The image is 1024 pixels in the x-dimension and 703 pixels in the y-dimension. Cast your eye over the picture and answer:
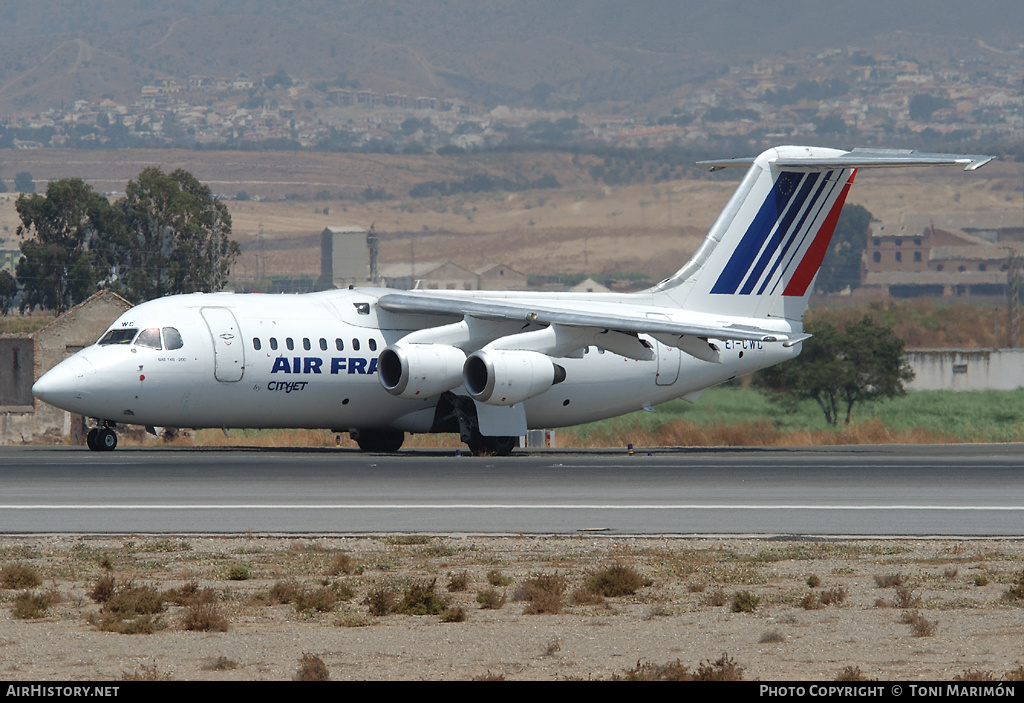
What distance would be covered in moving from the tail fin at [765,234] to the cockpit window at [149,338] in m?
11.6

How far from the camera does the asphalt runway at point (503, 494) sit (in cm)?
1791

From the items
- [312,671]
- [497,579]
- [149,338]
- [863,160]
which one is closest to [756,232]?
[863,160]

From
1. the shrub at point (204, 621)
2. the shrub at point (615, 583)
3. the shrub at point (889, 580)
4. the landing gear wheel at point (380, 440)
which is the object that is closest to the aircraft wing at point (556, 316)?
the landing gear wheel at point (380, 440)

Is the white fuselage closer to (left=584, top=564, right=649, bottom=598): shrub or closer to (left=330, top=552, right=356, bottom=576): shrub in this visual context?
(left=330, top=552, right=356, bottom=576): shrub

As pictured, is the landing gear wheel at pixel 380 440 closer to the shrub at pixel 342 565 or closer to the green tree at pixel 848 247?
the shrub at pixel 342 565

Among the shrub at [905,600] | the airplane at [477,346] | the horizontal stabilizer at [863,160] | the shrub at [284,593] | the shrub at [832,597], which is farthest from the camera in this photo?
the horizontal stabilizer at [863,160]

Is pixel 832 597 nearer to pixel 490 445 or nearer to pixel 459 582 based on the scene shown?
pixel 459 582

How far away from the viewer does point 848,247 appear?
15925 cm

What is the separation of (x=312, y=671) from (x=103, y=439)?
20.8 m

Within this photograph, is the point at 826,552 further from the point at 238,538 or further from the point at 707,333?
the point at 707,333

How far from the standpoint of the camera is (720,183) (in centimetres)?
15950

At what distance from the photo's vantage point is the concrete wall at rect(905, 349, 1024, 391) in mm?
62969

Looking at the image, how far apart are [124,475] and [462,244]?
14199 cm
